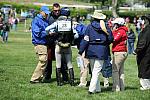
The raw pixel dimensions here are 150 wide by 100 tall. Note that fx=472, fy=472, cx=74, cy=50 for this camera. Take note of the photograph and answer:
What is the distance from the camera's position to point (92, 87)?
11758 mm

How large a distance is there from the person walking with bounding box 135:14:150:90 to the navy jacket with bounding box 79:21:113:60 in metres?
1.29

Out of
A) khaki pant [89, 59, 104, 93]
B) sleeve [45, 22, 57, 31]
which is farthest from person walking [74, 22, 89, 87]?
khaki pant [89, 59, 104, 93]

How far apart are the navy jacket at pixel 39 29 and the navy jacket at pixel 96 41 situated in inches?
65.2

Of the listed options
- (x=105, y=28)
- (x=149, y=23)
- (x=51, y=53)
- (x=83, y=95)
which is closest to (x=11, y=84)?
(x=51, y=53)

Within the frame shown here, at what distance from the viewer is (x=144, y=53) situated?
502 inches

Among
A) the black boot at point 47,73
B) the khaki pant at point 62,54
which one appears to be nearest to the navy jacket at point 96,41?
the khaki pant at point 62,54

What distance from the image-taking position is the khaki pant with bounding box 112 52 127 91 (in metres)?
12.2

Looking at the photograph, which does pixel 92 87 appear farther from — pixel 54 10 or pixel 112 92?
pixel 54 10

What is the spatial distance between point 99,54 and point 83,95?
3.65 feet

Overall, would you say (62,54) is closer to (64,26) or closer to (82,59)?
(82,59)

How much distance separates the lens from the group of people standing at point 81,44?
11.6 m

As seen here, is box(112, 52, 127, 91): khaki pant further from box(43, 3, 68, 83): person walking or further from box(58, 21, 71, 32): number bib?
box(43, 3, 68, 83): person walking

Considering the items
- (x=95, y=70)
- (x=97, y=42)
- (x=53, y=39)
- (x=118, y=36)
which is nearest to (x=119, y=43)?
(x=118, y=36)

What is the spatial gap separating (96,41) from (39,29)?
2031 millimetres
